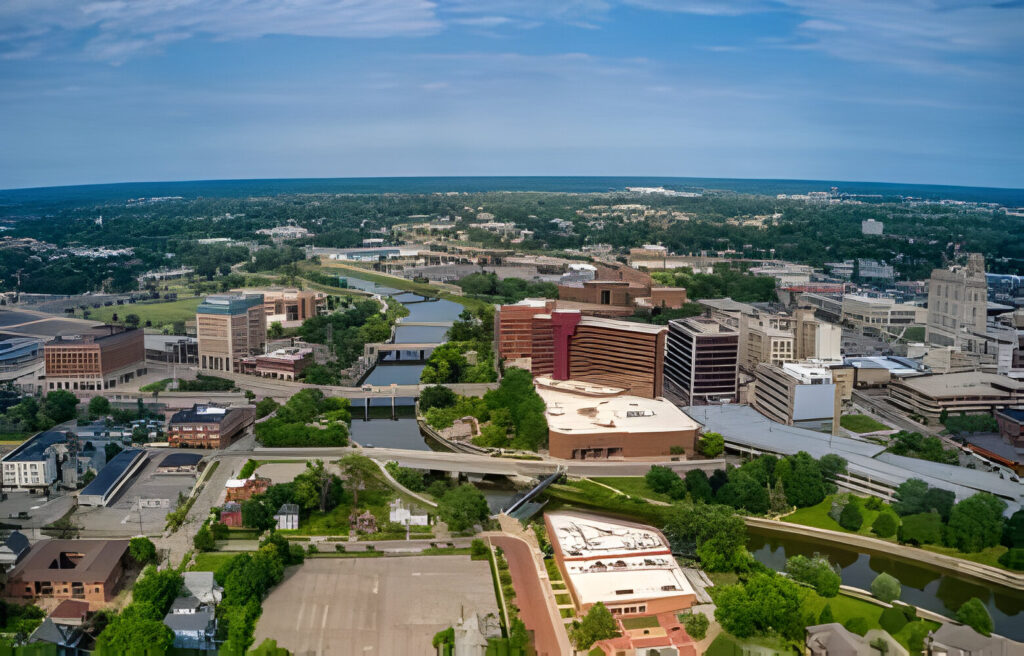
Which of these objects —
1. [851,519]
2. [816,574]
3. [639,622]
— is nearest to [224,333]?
[851,519]

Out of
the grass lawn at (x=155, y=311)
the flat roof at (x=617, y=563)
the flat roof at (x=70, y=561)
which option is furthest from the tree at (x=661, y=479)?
the grass lawn at (x=155, y=311)

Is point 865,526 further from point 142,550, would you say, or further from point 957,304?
point 957,304

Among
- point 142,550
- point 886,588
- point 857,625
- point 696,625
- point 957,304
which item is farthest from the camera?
point 957,304

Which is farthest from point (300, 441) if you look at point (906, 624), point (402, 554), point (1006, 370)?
point (1006, 370)

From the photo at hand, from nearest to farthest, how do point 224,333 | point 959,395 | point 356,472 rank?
point 356,472, point 959,395, point 224,333

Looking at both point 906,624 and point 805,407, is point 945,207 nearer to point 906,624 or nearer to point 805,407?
point 805,407

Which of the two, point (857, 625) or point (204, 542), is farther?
point (204, 542)
